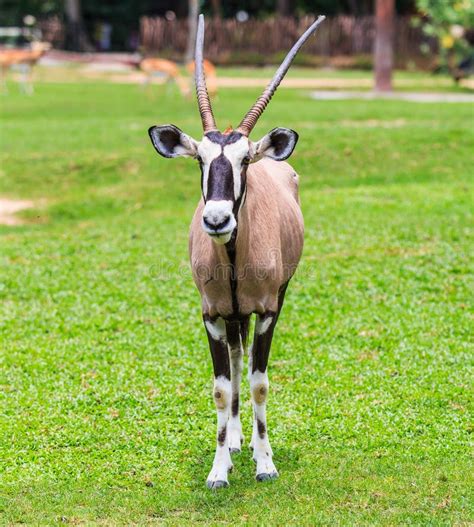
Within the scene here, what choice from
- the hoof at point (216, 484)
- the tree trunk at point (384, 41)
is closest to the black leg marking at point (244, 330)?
the hoof at point (216, 484)

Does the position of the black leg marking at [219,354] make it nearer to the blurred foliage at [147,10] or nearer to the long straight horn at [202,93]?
the long straight horn at [202,93]

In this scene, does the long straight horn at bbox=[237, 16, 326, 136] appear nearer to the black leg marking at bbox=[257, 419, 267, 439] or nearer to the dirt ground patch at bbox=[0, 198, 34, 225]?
the black leg marking at bbox=[257, 419, 267, 439]

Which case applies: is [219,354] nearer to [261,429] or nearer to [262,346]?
[262,346]

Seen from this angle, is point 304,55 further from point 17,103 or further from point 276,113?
point 276,113

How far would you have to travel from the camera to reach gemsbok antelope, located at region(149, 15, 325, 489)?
5758 millimetres

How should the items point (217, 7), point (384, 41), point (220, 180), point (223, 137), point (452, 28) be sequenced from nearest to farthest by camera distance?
point (220, 180), point (223, 137), point (384, 41), point (452, 28), point (217, 7)

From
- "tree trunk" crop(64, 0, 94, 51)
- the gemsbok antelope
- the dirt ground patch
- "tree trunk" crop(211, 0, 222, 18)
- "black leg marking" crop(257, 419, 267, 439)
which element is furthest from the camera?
"tree trunk" crop(64, 0, 94, 51)

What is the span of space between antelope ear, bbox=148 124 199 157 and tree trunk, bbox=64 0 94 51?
4621 cm

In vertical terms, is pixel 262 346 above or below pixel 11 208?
above

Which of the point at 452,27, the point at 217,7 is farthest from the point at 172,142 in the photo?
the point at 217,7

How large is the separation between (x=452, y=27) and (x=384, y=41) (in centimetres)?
327

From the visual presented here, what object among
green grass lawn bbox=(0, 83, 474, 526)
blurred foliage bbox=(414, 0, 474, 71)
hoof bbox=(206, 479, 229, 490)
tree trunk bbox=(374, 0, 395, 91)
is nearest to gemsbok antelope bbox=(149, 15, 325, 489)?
hoof bbox=(206, 479, 229, 490)

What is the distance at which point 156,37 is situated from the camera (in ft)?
156

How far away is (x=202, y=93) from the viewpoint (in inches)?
252
